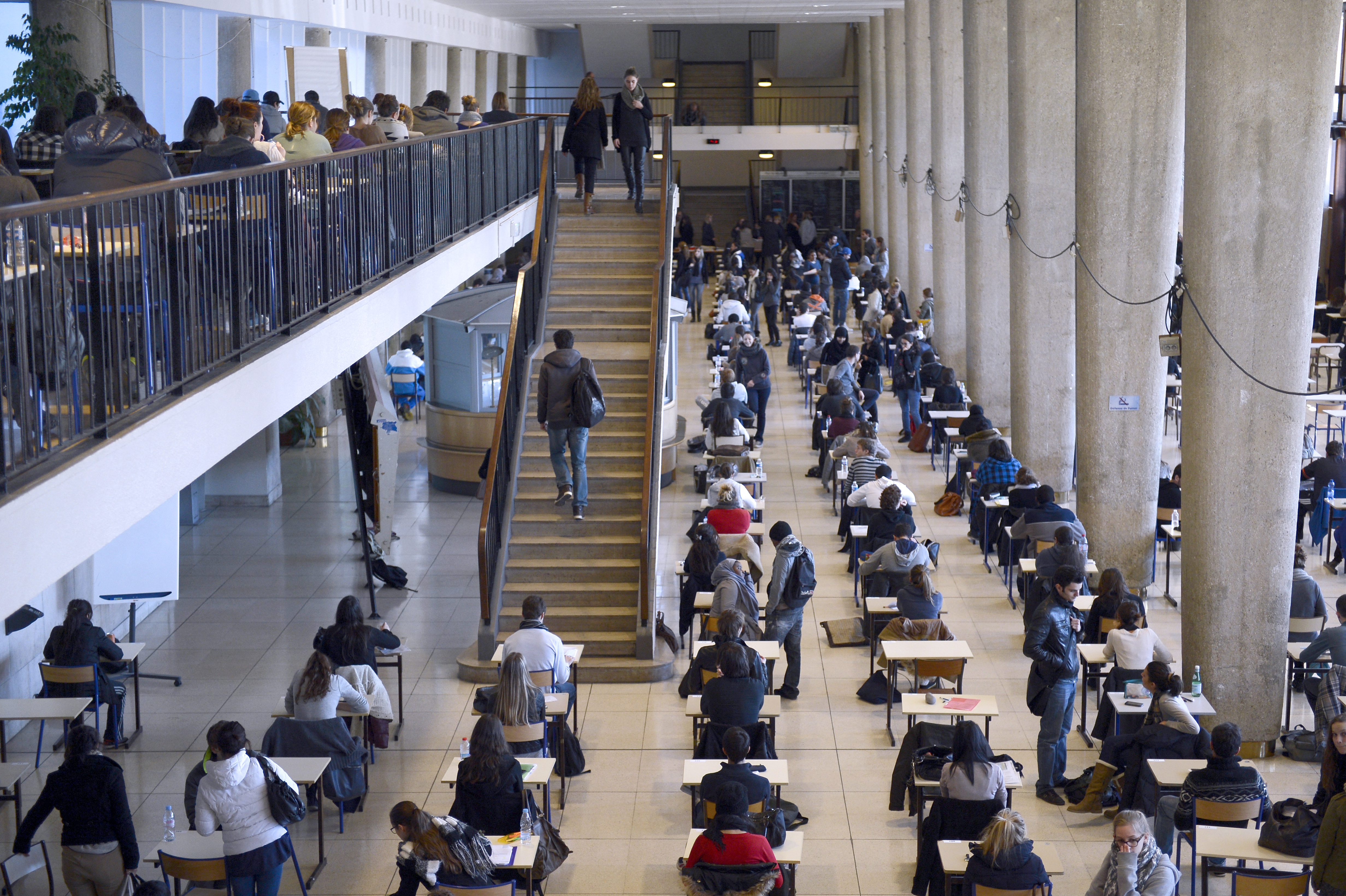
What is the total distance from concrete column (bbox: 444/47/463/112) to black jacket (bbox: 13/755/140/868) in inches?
908

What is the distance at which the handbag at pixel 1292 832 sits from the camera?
626 cm

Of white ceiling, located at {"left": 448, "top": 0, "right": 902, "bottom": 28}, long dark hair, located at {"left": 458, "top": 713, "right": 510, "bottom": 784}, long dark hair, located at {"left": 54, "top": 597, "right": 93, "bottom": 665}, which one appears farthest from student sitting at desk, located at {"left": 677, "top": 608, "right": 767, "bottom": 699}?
white ceiling, located at {"left": 448, "top": 0, "right": 902, "bottom": 28}

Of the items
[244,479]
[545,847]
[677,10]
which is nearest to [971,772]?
[545,847]

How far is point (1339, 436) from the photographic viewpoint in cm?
1781

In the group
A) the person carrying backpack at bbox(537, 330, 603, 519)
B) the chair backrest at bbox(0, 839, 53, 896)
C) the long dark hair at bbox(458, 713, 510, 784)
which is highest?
the person carrying backpack at bbox(537, 330, 603, 519)

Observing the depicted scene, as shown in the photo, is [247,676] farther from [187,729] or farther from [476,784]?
[476,784]

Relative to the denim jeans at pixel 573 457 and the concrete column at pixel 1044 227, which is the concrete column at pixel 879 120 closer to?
the concrete column at pixel 1044 227

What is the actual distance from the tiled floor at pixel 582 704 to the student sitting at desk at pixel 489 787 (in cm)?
86

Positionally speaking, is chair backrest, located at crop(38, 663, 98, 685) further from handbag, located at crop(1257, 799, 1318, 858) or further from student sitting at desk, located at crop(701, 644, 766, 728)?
handbag, located at crop(1257, 799, 1318, 858)

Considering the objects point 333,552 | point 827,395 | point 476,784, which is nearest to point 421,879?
point 476,784

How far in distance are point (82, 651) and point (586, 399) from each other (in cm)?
405

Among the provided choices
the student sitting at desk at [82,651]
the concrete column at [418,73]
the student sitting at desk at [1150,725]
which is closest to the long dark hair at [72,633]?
the student sitting at desk at [82,651]

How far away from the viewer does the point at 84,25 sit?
1135cm

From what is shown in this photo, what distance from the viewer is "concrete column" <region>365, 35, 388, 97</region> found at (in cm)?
2234
